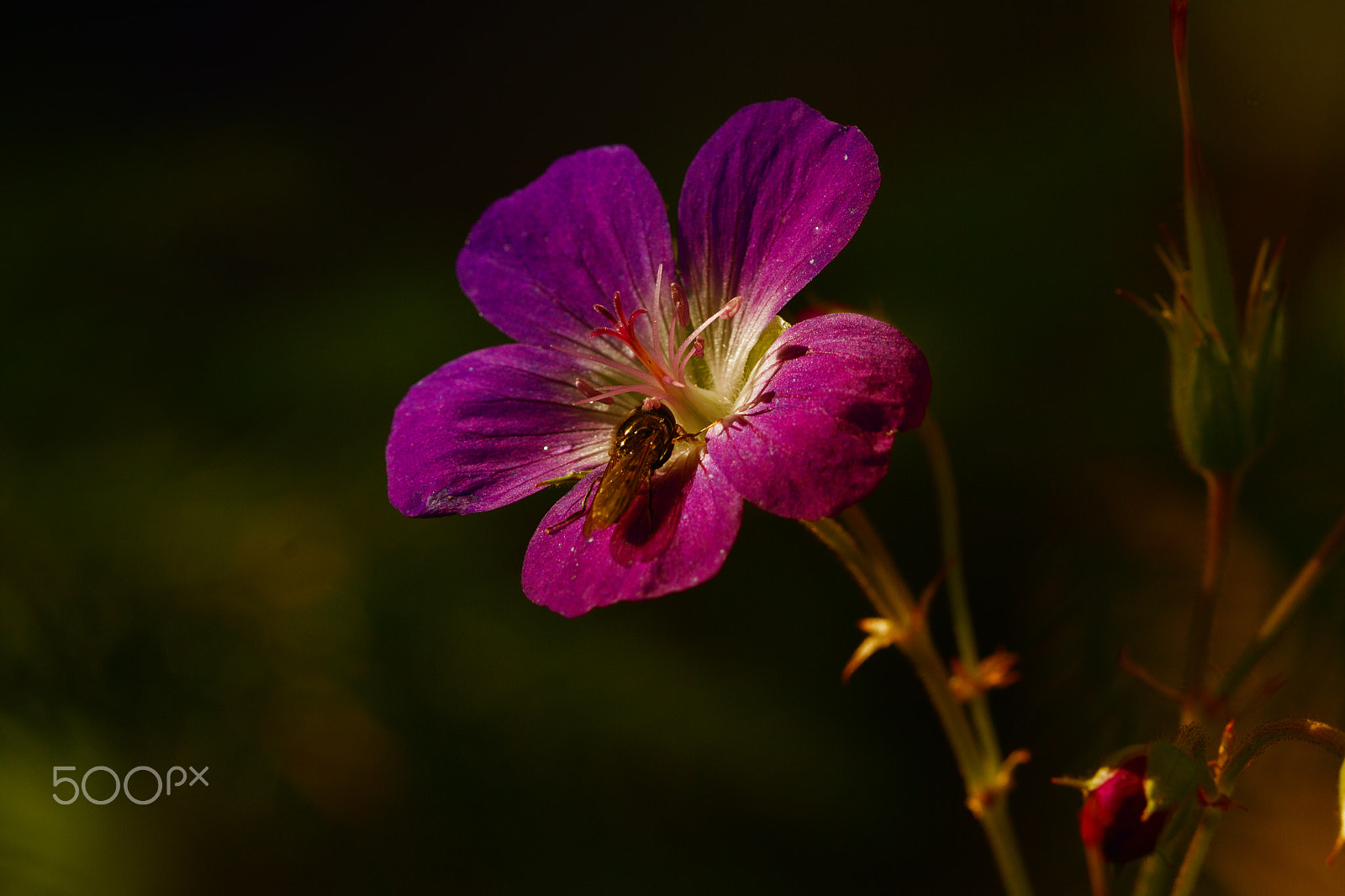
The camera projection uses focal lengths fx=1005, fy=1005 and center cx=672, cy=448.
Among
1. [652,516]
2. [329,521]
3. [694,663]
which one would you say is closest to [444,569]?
[329,521]

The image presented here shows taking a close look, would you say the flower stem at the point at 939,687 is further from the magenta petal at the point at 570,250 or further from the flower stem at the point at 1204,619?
the magenta petal at the point at 570,250

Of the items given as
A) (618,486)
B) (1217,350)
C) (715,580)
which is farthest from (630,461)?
(715,580)

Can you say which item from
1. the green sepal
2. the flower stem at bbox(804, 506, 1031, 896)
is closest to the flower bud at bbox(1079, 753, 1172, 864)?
the green sepal

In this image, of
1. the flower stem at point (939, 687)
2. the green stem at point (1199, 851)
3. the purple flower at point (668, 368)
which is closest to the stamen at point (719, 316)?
the purple flower at point (668, 368)

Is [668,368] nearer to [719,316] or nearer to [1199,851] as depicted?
[719,316]

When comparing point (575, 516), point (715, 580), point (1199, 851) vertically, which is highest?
point (575, 516)

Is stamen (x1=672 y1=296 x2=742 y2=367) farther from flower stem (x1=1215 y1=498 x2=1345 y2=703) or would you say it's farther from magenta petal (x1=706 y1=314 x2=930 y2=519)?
flower stem (x1=1215 y1=498 x2=1345 y2=703)
